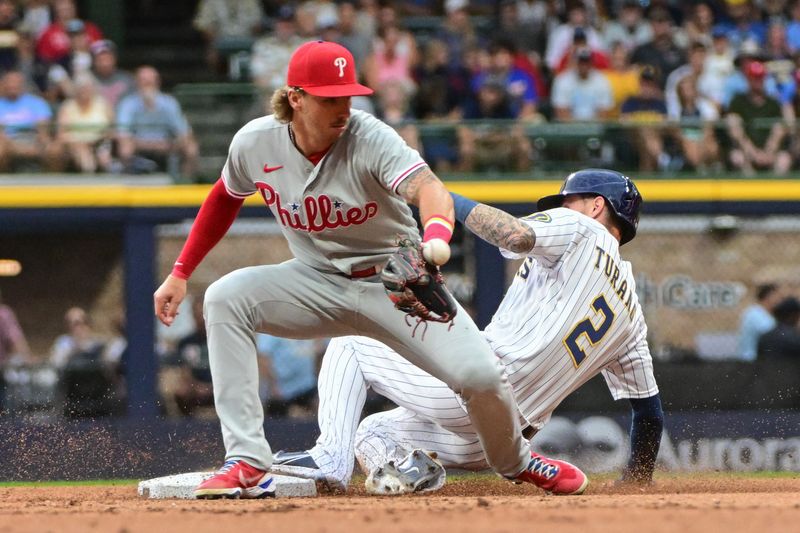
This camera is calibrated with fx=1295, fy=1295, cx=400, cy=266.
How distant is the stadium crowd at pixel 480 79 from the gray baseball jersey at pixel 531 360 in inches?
168

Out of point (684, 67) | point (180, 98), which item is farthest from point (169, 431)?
point (684, 67)

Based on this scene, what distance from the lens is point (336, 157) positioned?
15.8 feet

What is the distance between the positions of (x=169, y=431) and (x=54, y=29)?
4.57 m

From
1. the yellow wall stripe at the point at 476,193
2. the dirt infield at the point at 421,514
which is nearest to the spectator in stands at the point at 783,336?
the yellow wall stripe at the point at 476,193

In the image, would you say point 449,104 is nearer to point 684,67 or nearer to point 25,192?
point 684,67

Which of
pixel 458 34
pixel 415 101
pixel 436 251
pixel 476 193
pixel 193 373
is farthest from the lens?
pixel 458 34

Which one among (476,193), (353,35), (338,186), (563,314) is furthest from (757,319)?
(338,186)

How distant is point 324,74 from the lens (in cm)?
465

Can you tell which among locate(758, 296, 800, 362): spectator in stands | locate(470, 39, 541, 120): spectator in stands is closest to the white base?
locate(758, 296, 800, 362): spectator in stands

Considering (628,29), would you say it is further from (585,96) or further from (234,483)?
(234,483)

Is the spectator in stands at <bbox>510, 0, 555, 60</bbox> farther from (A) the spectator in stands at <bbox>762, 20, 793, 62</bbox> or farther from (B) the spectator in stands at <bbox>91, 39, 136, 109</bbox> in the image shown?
(B) the spectator in stands at <bbox>91, 39, 136, 109</bbox>

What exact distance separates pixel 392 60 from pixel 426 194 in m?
6.38

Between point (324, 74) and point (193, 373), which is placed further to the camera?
point (193, 373)

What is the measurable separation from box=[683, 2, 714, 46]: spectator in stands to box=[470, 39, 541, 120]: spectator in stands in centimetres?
162
